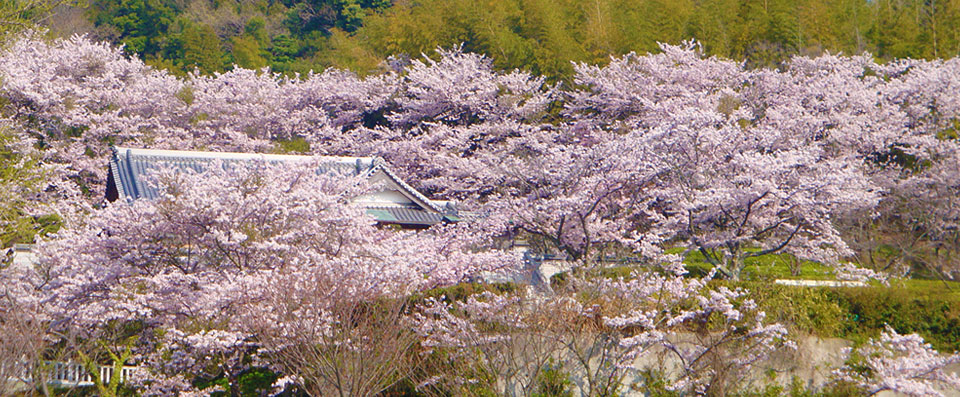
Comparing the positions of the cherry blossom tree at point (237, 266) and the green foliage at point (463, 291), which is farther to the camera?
the green foliage at point (463, 291)

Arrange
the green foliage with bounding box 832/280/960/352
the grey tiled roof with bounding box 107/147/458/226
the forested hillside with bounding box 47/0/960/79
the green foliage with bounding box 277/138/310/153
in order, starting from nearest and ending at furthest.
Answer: the green foliage with bounding box 832/280/960/352
the grey tiled roof with bounding box 107/147/458/226
the green foliage with bounding box 277/138/310/153
the forested hillside with bounding box 47/0/960/79

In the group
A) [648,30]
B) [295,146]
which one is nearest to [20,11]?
[295,146]

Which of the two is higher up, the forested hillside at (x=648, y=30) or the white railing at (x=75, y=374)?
the forested hillside at (x=648, y=30)

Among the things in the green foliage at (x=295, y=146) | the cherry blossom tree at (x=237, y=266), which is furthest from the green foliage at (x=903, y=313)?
the green foliage at (x=295, y=146)

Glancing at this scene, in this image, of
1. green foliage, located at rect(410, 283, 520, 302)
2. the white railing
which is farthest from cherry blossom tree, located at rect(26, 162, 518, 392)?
the white railing

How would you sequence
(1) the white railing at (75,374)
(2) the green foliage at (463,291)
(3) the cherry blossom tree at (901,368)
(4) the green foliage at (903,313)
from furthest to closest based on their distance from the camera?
(1) the white railing at (75,374) → (4) the green foliage at (903,313) → (2) the green foliage at (463,291) → (3) the cherry blossom tree at (901,368)

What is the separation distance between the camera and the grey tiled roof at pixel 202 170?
54.1 ft

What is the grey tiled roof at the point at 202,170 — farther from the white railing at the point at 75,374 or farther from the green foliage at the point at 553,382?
the green foliage at the point at 553,382

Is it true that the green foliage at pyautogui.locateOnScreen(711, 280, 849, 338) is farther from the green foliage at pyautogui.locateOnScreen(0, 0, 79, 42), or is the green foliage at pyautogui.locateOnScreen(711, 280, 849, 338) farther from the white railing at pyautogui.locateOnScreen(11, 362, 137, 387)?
the green foliage at pyautogui.locateOnScreen(0, 0, 79, 42)

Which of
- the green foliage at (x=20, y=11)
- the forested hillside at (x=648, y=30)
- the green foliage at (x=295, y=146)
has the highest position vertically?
the forested hillside at (x=648, y=30)

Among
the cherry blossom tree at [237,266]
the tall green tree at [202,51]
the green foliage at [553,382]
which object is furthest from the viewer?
the tall green tree at [202,51]

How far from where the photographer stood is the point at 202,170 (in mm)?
17531

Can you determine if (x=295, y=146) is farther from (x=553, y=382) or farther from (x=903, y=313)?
(x=903, y=313)

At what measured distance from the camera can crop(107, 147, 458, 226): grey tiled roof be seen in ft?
54.1
